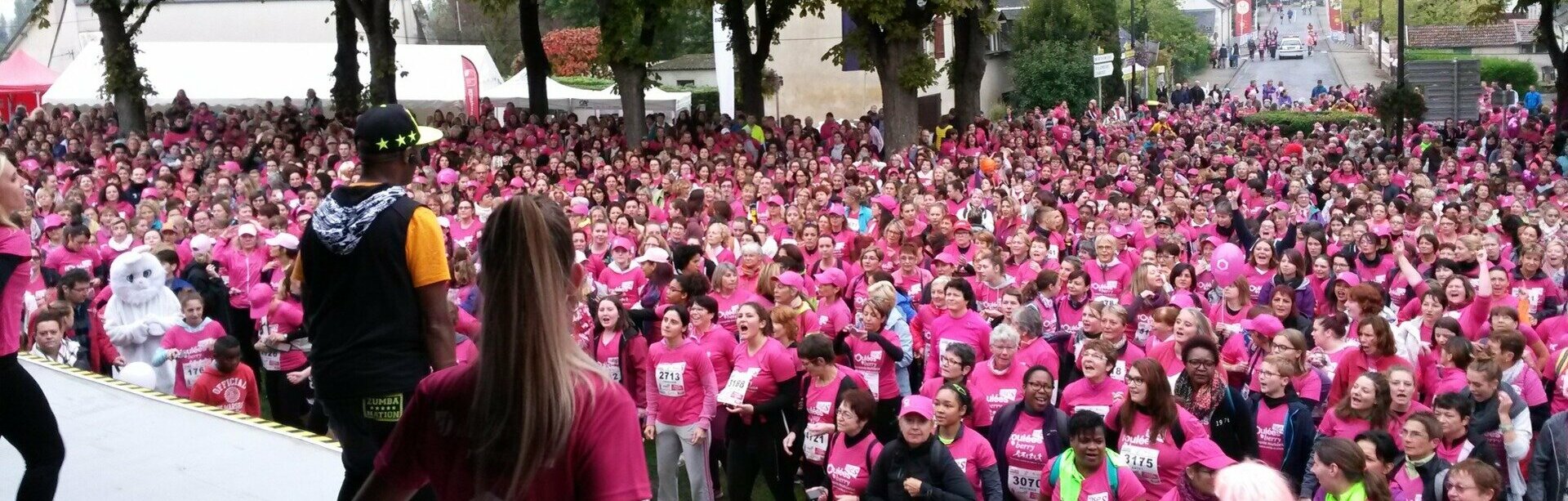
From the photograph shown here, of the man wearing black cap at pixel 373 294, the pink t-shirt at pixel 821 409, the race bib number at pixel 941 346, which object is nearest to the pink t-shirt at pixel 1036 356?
the race bib number at pixel 941 346

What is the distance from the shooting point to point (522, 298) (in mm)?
2287

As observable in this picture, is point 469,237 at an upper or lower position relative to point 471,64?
lower

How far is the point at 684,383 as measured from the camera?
8188 millimetres

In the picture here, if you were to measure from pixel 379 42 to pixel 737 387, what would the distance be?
19481 mm

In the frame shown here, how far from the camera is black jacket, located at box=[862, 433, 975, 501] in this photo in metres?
6.59

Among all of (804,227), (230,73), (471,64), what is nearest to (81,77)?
(230,73)

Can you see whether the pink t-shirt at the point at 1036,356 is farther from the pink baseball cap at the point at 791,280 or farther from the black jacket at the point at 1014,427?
the pink baseball cap at the point at 791,280

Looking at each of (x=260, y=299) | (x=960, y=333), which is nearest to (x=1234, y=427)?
(x=960, y=333)

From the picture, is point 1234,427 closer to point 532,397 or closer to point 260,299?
point 532,397

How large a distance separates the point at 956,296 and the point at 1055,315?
1195 mm

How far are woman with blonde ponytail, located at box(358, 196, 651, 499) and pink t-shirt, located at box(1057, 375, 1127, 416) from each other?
17.7 ft

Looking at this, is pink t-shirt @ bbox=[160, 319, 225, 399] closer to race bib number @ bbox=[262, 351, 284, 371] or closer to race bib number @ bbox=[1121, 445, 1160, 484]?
race bib number @ bbox=[262, 351, 284, 371]

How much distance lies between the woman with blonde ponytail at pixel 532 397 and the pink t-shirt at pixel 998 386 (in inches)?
226

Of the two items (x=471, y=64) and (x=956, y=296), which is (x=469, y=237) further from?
(x=471, y=64)
